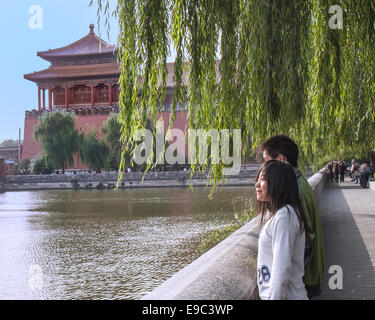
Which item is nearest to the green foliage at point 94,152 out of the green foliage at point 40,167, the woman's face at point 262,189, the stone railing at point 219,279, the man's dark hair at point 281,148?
the green foliage at point 40,167

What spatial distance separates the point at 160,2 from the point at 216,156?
977 millimetres

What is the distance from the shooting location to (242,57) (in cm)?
287

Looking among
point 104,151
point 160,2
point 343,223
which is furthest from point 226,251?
point 104,151

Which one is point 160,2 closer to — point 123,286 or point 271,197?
point 271,197

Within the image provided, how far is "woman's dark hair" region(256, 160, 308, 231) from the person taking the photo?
1645 millimetres

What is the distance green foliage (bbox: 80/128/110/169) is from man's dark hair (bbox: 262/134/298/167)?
2935cm

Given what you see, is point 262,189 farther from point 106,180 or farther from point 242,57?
point 106,180

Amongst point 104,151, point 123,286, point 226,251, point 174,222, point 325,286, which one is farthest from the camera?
point 104,151

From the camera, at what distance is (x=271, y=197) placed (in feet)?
5.43

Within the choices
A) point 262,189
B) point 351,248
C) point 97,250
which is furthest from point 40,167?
point 262,189

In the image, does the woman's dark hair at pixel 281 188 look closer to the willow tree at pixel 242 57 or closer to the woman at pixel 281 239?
the woman at pixel 281 239

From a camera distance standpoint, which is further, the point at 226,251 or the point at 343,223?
the point at 343,223

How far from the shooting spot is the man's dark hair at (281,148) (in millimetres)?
1986

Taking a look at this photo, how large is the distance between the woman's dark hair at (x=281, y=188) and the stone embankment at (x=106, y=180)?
27.7 meters
